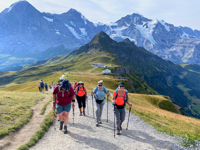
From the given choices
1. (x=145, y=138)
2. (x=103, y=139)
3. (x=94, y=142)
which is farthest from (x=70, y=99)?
(x=145, y=138)

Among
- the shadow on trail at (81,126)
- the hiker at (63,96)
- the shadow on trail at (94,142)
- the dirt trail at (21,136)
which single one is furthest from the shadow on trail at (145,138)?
the dirt trail at (21,136)

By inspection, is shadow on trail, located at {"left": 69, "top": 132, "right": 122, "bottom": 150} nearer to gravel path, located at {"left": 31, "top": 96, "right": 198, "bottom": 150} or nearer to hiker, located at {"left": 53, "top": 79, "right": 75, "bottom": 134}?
gravel path, located at {"left": 31, "top": 96, "right": 198, "bottom": 150}

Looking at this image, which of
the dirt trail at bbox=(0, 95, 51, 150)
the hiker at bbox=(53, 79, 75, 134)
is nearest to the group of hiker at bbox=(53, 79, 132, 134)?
the hiker at bbox=(53, 79, 75, 134)

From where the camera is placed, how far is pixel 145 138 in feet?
36.5

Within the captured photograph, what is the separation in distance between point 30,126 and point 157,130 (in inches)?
483

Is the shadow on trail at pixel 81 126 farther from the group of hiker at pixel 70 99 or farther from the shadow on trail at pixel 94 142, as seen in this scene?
the shadow on trail at pixel 94 142

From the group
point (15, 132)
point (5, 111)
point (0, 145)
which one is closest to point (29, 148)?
point (0, 145)

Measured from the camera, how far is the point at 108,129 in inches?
490

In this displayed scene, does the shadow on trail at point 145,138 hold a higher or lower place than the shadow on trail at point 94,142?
lower

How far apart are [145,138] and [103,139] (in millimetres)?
3729

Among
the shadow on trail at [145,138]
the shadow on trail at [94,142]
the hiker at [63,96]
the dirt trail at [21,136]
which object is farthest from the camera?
the hiker at [63,96]

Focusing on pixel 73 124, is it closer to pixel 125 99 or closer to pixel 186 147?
pixel 125 99

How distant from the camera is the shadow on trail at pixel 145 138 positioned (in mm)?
10242

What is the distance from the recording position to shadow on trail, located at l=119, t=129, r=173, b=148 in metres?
10.2
